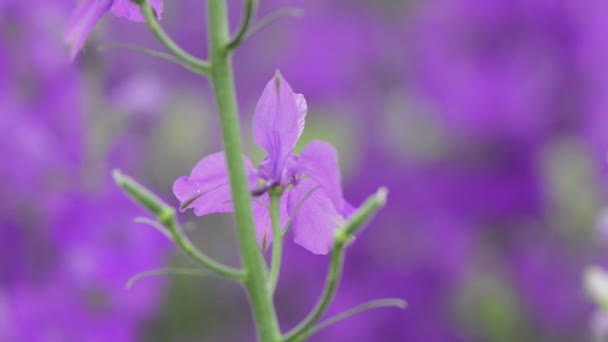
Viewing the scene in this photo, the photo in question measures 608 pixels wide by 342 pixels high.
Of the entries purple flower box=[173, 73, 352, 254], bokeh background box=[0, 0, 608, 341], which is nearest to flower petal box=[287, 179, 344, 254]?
purple flower box=[173, 73, 352, 254]

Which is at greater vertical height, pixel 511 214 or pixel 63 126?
pixel 511 214

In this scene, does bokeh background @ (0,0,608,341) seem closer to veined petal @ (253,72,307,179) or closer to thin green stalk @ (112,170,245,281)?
veined petal @ (253,72,307,179)

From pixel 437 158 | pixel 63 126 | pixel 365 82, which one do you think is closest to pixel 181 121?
pixel 365 82

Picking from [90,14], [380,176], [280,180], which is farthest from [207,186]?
[380,176]

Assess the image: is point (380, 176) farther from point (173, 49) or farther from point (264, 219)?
point (173, 49)

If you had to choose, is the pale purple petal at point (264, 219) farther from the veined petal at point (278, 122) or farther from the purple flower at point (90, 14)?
the purple flower at point (90, 14)

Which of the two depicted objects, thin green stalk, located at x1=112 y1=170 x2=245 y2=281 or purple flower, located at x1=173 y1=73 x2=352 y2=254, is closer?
thin green stalk, located at x1=112 y1=170 x2=245 y2=281

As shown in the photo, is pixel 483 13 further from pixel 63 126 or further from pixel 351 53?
pixel 63 126
